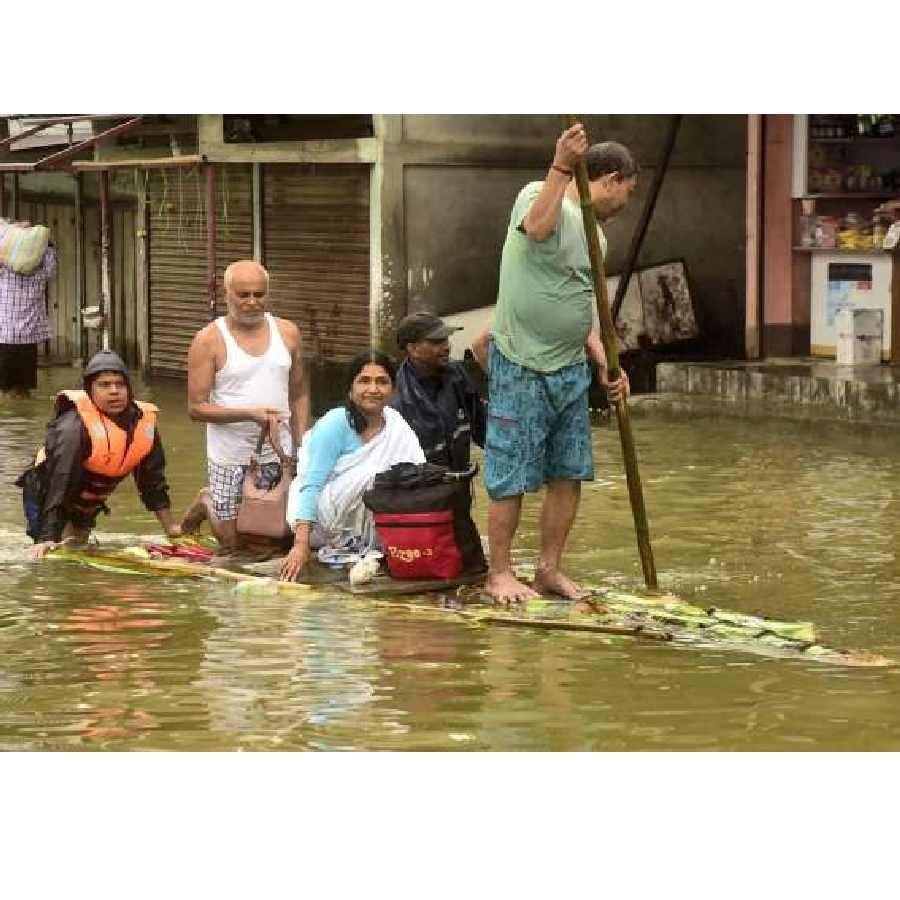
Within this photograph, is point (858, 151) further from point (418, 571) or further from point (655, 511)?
point (418, 571)

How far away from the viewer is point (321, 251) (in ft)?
60.5

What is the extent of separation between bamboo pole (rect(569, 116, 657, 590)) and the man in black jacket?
0.71 metres

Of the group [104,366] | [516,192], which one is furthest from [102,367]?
[516,192]

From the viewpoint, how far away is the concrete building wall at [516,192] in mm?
17375

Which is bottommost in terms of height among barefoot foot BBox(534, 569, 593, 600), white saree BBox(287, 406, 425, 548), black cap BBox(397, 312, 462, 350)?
barefoot foot BBox(534, 569, 593, 600)

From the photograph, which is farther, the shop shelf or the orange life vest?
the shop shelf

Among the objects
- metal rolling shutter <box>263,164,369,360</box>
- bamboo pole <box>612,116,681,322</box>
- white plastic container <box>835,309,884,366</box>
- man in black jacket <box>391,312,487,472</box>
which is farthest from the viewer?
metal rolling shutter <box>263,164,369,360</box>

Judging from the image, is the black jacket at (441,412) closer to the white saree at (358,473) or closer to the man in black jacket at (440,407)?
the man in black jacket at (440,407)

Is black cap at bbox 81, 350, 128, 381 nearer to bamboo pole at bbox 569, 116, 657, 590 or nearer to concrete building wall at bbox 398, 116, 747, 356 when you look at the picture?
bamboo pole at bbox 569, 116, 657, 590

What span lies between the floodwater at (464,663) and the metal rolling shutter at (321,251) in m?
7.79

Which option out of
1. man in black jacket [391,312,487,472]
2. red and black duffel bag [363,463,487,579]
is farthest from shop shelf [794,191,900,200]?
red and black duffel bag [363,463,487,579]

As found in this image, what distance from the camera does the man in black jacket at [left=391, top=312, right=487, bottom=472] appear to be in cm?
819

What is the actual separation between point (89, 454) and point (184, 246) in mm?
11394

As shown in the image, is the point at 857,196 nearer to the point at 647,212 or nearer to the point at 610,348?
the point at 647,212
